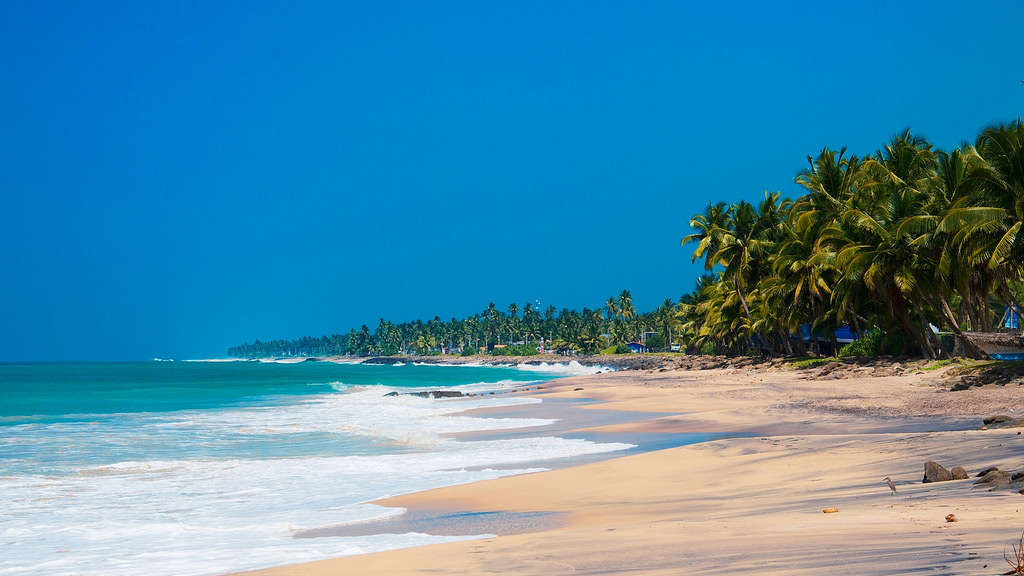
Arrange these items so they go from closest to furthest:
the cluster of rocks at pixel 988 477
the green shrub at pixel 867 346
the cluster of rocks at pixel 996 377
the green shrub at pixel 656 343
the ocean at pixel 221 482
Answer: the cluster of rocks at pixel 988 477 → the ocean at pixel 221 482 → the cluster of rocks at pixel 996 377 → the green shrub at pixel 867 346 → the green shrub at pixel 656 343

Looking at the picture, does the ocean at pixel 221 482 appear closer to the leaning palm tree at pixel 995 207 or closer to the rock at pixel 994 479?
the rock at pixel 994 479

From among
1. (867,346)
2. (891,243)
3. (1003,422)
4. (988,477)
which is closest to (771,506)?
(988,477)

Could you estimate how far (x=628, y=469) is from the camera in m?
13.7

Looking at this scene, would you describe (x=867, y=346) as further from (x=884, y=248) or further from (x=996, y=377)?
(x=996, y=377)

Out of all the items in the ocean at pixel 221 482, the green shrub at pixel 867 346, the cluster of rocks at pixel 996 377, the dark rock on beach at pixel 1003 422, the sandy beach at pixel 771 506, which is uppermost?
the green shrub at pixel 867 346

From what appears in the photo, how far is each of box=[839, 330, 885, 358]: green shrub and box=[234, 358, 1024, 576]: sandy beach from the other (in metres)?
26.1

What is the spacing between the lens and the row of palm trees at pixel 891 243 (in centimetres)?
2441

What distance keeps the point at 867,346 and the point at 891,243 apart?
49.8ft

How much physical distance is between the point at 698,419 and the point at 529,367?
394 ft

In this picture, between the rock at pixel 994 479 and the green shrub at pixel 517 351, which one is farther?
the green shrub at pixel 517 351

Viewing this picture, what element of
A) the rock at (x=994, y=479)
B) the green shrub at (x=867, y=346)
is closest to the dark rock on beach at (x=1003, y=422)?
the rock at (x=994, y=479)

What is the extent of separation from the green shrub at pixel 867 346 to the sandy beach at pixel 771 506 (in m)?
26.1

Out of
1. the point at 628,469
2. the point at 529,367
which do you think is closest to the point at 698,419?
the point at 628,469

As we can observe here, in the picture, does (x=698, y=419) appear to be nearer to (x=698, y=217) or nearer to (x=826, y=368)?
(x=826, y=368)
